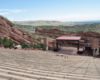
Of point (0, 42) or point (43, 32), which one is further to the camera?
point (43, 32)

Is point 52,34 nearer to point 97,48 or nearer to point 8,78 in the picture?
point 97,48

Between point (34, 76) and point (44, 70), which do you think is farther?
point (44, 70)

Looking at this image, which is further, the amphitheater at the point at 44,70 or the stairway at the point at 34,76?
the amphitheater at the point at 44,70

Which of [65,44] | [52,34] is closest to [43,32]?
[52,34]

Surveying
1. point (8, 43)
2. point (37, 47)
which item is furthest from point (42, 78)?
point (37, 47)

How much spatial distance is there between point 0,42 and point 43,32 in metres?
53.3

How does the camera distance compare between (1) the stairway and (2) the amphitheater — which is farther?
(2) the amphitheater

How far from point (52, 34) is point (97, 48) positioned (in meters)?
39.6

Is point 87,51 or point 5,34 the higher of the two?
point 5,34

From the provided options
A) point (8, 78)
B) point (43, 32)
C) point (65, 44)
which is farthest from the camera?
point (43, 32)

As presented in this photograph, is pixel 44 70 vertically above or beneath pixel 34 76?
beneath

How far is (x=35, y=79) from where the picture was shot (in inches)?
205

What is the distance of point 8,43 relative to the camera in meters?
30.0

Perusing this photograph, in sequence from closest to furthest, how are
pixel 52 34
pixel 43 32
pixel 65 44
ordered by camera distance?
pixel 65 44 → pixel 52 34 → pixel 43 32
